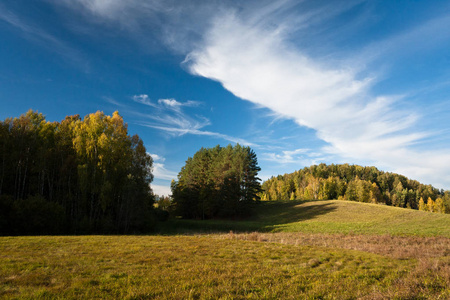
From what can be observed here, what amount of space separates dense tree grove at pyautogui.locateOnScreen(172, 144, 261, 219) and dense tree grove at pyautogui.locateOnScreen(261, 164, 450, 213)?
14776 millimetres

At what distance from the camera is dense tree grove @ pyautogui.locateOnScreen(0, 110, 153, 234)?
29328 mm

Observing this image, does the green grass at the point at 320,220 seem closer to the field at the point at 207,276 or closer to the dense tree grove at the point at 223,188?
the dense tree grove at the point at 223,188

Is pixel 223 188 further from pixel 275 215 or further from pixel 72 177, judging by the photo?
pixel 72 177

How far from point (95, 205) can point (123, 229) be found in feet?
17.5

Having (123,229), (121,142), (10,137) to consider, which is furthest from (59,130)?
(123,229)

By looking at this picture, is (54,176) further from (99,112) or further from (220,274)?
(220,274)

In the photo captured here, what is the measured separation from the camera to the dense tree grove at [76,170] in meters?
29.3

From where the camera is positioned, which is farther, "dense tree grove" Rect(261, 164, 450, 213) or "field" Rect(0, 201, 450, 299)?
"dense tree grove" Rect(261, 164, 450, 213)

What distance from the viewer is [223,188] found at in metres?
59.5

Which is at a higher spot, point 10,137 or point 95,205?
point 10,137

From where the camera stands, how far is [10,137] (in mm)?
29359

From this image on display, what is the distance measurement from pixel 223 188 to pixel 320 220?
24.2 metres

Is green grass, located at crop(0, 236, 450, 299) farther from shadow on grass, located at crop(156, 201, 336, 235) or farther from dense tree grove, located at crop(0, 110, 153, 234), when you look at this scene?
shadow on grass, located at crop(156, 201, 336, 235)

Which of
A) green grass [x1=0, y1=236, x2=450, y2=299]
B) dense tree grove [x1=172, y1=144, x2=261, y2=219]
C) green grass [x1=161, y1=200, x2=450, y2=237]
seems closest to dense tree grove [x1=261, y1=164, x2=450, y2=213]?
dense tree grove [x1=172, y1=144, x2=261, y2=219]
